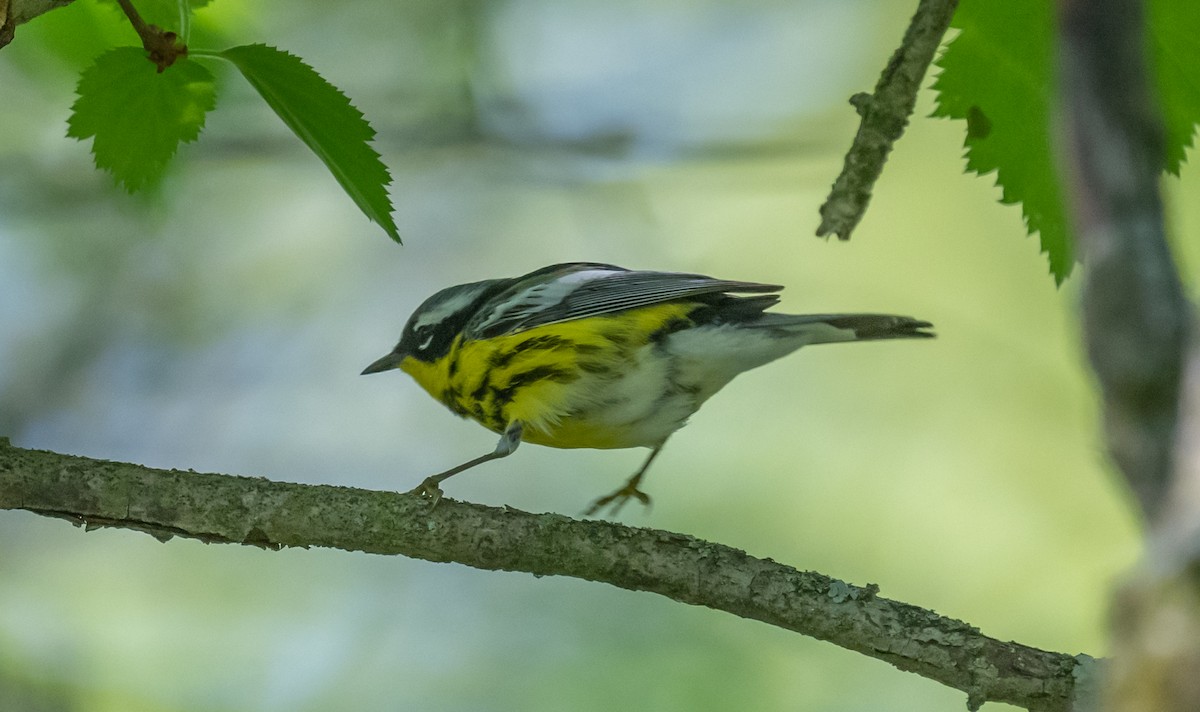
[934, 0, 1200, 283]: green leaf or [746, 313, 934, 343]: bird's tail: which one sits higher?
[746, 313, 934, 343]: bird's tail

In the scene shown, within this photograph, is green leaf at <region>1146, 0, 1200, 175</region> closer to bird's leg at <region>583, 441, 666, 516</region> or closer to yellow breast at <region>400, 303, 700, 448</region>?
yellow breast at <region>400, 303, 700, 448</region>

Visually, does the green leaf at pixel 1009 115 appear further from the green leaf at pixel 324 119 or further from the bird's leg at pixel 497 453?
the bird's leg at pixel 497 453

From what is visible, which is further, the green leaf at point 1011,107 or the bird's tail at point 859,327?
the bird's tail at point 859,327

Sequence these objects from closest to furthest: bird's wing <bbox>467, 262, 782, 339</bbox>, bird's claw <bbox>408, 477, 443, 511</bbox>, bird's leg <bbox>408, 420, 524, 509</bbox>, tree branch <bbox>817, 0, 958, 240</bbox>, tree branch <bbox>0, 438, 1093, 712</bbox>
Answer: tree branch <bbox>817, 0, 958, 240</bbox> → tree branch <bbox>0, 438, 1093, 712</bbox> → bird's claw <bbox>408, 477, 443, 511</bbox> → bird's leg <bbox>408, 420, 524, 509</bbox> → bird's wing <bbox>467, 262, 782, 339</bbox>

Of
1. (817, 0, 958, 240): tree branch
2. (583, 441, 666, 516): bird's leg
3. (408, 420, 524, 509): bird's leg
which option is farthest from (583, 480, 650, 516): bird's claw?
(817, 0, 958, 240): tree branch

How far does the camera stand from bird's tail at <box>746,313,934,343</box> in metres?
3.71

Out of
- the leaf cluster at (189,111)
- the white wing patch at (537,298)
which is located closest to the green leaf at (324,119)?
the leaf cluster at (189,111)

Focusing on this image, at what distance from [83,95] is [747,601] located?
1.85 metres

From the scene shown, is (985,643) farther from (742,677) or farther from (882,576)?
(882,576)

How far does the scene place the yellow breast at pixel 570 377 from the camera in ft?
12.9

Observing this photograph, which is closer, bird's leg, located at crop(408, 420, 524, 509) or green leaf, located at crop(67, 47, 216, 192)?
green leaf, located at crop(67, 47, 216, 192)

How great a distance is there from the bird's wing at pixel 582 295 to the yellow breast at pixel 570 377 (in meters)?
0.05

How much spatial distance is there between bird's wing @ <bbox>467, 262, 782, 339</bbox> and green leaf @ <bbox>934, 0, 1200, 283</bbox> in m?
1.73

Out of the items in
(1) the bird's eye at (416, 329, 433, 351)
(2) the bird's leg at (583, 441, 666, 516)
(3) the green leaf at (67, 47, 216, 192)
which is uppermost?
(1) the bird's eye at (416, 329, 433, 351)
